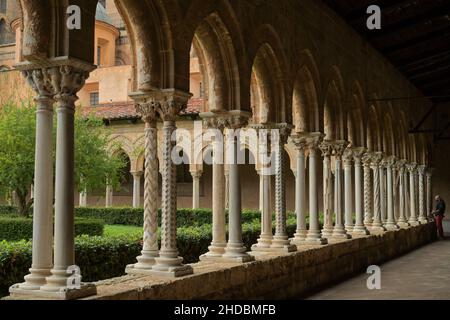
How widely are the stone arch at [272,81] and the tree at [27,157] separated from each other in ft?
29.9

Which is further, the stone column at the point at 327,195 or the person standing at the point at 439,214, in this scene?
the person standing at the point at 439,214

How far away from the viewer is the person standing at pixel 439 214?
60.8ft

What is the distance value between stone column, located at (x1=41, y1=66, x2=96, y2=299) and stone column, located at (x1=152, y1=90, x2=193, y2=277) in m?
1.20

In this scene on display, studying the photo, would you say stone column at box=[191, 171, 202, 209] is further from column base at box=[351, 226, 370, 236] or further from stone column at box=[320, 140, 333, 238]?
stone column at box=[320, 140, 333, 238]

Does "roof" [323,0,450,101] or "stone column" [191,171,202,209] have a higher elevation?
"roof" [323,0,450,101]

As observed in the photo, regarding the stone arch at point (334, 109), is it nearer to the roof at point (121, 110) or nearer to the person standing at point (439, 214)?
the person standing at point (439, 214)

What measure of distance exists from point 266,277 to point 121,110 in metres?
17.8

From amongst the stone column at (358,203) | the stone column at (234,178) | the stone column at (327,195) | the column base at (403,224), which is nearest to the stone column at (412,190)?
the column base at (403,224)

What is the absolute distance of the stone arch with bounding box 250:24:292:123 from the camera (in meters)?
8.10

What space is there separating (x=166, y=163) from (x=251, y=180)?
66.1 feet

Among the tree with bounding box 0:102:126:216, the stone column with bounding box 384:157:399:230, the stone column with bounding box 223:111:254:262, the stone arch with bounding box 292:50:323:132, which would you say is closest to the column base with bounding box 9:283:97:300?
the stone column with bounding box 223:111:254:262
